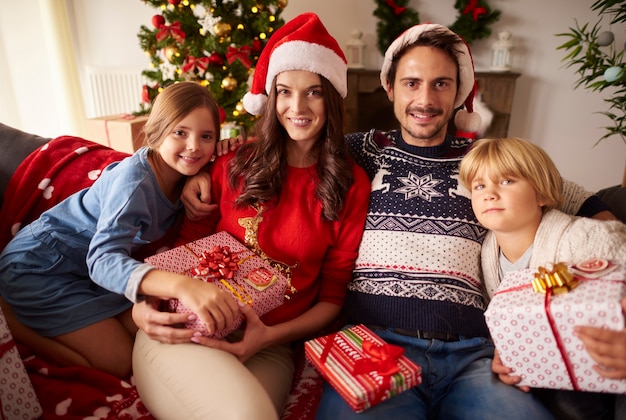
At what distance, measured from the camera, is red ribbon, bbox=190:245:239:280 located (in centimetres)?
119

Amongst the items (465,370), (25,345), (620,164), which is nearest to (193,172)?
(25,345)

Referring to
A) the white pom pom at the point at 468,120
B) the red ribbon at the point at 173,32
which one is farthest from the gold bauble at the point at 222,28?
the white pom pom at the point at 468,120

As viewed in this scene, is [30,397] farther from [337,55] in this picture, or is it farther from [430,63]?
[430,63]

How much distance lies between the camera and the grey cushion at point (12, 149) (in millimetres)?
1742

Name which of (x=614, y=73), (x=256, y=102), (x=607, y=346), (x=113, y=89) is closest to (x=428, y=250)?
(x=607, y=346)

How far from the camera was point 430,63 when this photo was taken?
1449 millimetres

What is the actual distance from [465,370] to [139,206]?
1.09m

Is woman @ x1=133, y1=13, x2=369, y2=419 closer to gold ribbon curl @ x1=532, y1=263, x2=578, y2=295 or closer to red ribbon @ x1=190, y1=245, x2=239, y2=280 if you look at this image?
red ribbon @ x1=190, y1=245, x2=239, y2=280

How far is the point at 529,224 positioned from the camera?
4.16ft

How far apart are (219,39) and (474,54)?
244cm

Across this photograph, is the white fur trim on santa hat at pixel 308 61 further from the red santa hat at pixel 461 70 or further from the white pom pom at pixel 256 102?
the red santa hat at pixel 461 70

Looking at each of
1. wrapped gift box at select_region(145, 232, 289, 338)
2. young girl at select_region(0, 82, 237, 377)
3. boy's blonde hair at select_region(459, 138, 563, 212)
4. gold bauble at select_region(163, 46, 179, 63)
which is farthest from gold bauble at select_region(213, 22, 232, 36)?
boy's blonde hair at select_region(459, 138, 563, 212)

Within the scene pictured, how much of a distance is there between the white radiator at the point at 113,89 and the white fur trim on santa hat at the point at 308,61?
3490 millimetres

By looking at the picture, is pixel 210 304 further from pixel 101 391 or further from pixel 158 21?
pixel 158 21
